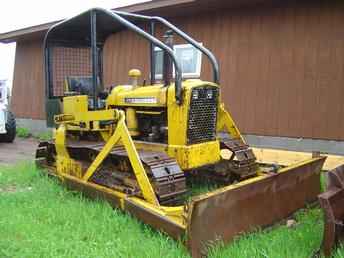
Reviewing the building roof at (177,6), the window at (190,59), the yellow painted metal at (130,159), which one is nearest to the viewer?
the yellow painted metal at (130,159)

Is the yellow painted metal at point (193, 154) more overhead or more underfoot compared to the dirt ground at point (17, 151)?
more overhead

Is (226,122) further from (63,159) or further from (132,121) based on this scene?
(63,159)

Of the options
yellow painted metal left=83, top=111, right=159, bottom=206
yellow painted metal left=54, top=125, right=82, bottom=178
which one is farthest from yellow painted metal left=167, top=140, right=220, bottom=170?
yellow painted metal left=54, top=125, right=82, bottom=178

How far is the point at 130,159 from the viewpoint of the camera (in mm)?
4219

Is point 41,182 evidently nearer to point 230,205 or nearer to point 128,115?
point 128,115

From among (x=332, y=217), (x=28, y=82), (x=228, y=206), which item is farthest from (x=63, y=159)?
(x=28, y=82)

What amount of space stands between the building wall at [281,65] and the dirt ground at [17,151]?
13.4 feet

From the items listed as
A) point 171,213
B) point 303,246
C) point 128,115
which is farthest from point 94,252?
point 128,115

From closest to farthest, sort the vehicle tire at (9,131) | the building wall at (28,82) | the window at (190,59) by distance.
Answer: the window at (190,59), the vehicle tire at (9,131), the building wall at (28,82)

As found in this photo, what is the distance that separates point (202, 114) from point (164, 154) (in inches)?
24.8

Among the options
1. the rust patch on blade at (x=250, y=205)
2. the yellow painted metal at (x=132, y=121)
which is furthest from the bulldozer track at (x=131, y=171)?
the rust patch on blade at (x=250, y=205)

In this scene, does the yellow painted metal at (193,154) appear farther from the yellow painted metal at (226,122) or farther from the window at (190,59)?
the window at (190,59)

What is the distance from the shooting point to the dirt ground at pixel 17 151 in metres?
8.26

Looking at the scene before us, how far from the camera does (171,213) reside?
363cm
